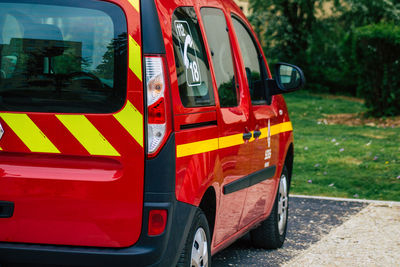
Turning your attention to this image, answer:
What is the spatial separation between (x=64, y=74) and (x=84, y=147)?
388 mm

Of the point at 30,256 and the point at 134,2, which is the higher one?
the point at 134,2

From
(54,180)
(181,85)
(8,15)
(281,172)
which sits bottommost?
(281,172)

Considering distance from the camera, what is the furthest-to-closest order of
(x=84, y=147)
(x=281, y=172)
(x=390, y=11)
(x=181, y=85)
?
(x=390, y=11)
(x=281, y=172)
(x=181, y=85)
(x=84, y=147)

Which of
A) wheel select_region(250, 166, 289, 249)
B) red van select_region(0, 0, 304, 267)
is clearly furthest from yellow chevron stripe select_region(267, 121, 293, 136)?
red van select_region(0, 0, 304, 267)

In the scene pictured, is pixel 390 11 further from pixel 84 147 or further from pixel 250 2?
pixel 84 147

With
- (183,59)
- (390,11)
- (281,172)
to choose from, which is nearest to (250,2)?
(390,11)

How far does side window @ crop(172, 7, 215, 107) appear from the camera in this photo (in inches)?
160

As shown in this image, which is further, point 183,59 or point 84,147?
point 183,59

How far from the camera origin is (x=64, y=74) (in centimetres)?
373

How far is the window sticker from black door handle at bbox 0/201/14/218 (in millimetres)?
1179

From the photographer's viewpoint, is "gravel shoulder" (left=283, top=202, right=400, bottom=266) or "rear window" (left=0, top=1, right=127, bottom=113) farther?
"gravel shoulder" (left=283, top=202, right=400, bottom=266)

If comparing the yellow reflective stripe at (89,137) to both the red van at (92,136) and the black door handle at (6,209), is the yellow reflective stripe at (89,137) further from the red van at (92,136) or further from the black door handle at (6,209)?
the black door handle at (6,209)

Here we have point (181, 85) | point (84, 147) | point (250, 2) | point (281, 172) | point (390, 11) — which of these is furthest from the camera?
point (250, 2)

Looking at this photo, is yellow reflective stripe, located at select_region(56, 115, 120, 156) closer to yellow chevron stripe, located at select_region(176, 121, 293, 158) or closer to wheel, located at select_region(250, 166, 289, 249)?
yellow chevron stripe, located at select_region(176, 121, 293, 158)
